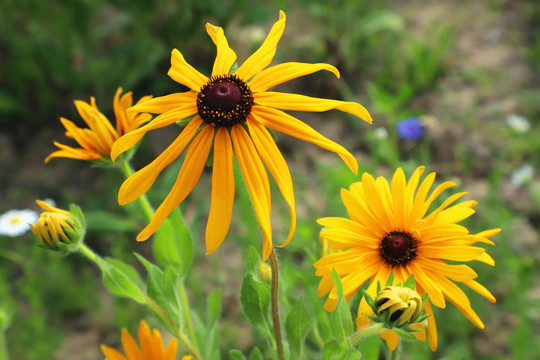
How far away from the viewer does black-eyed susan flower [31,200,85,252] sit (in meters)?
1.19

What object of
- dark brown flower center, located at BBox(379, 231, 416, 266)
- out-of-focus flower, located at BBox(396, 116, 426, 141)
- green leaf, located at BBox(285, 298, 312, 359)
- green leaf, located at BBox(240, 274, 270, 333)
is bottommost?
green leaf, located at BBox(285, 298, 312, 359)

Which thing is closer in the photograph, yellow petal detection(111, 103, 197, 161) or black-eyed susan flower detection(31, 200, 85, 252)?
yellow petal detection(111, 103, 197, 161)

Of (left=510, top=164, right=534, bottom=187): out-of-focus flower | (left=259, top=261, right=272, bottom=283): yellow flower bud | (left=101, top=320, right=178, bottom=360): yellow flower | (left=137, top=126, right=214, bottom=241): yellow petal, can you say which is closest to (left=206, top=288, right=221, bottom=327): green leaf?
(left=259, top=261, right=272, bottom=283): yellow flower bud

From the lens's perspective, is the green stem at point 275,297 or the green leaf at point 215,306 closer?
the green stem at point 275,297

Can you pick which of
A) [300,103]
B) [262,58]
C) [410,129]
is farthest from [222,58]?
[410,129]

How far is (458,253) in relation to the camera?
114 centimetres

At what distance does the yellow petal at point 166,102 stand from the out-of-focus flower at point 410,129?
203 cm

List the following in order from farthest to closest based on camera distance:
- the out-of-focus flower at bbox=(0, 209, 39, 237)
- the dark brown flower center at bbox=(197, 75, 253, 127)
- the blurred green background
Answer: the blurred green background, the out-of-focus flower at bbox=(0, 209, 39, 237), the dark brown flower center at bbox=(197, 75, 253, 127)

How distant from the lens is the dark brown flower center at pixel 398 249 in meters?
1.19

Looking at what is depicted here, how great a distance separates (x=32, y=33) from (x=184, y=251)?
3.09 metres

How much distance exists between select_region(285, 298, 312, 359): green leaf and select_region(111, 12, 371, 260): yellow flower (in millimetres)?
359

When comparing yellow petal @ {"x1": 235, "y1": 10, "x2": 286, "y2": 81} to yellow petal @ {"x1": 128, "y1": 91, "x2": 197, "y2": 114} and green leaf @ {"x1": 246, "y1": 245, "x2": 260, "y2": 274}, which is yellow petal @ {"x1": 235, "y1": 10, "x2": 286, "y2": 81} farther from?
green leaf @ {"x1": 246, "y1": 245, "x2": 260, "y2": 274}

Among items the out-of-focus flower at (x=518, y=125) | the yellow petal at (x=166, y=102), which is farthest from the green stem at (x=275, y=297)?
the out-of-focus flower at (x=518, y=125)

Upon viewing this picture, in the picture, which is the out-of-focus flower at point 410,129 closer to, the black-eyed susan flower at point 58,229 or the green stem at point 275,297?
the green stem at point 275,297
